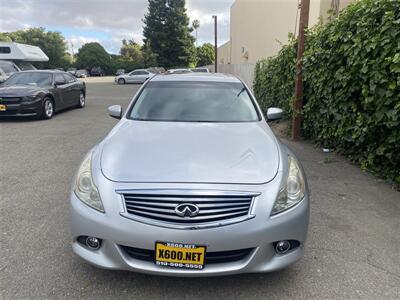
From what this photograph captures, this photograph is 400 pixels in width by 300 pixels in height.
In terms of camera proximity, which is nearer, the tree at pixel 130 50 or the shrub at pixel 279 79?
the shrub at pixel 279 79

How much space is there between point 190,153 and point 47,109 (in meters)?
8.62

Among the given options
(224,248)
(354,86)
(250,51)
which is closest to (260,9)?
(250,51)

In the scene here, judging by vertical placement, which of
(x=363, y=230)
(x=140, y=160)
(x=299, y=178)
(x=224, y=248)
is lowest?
(x=363, y=230)

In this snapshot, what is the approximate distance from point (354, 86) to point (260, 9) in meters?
16.0

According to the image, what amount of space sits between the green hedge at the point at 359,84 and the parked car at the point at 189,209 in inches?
98.7

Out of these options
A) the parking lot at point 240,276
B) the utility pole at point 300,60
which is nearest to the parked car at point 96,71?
the utility pole at point 300,60

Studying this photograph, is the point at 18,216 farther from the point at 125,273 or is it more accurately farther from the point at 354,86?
the point at 354,86

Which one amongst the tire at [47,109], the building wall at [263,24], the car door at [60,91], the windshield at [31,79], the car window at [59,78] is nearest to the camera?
the tire at [47,109]

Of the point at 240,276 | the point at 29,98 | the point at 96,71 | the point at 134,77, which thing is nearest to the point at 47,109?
the point at 29,98

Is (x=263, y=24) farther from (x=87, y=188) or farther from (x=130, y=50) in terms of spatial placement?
(x=130, y=50)

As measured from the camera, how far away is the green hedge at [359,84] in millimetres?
4457

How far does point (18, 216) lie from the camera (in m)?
3.70

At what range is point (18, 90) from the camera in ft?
30.4

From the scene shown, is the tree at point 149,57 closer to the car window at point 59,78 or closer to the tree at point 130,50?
the tree at point 130,50
